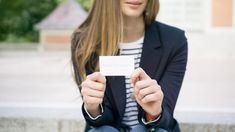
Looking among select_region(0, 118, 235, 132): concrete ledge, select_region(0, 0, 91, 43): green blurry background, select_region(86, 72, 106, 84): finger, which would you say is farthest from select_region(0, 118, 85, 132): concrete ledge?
select_region(0, 0, 91, 43): green blurry background

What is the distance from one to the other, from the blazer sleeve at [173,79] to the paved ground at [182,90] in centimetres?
54

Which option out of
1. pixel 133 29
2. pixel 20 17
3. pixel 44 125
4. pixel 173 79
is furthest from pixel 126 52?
pixel 20 17

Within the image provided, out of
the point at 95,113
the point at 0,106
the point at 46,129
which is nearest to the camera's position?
the point at 95,113

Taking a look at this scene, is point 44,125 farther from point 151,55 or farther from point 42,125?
point 151,55

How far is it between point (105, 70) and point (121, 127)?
45 cm

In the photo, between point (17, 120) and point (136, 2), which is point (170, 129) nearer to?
point (136, 2)

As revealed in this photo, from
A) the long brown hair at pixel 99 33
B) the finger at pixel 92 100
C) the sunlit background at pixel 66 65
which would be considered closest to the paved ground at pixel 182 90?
the sunlit background at pixel 66 65

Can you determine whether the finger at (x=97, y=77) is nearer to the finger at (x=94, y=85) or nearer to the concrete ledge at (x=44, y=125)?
the finger at (x=94, y=85)

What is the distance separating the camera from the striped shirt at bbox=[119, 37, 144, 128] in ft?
6.55

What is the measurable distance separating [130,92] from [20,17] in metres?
19.9

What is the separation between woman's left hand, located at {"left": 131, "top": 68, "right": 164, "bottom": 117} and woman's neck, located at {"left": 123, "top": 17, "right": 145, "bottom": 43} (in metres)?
0.44

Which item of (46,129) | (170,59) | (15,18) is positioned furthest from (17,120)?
(15,18)

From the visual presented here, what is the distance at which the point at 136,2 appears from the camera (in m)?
1.88

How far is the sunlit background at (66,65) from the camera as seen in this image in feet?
8.83
